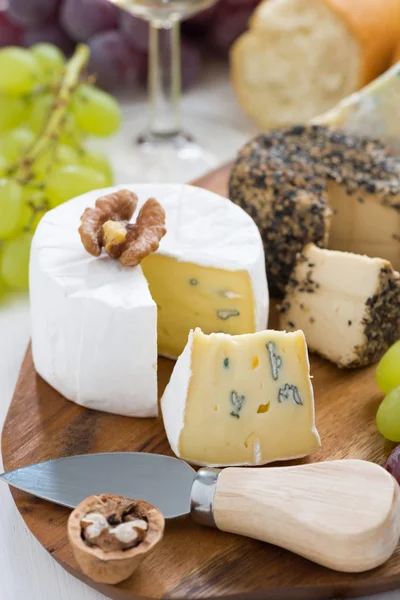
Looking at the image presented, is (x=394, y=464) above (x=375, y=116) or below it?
below

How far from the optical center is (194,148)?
287cm

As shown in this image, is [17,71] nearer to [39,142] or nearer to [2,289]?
[39,142]

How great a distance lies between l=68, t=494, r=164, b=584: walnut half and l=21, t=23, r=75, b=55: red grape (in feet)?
6.93

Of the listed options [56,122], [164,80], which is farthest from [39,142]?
[164,80]

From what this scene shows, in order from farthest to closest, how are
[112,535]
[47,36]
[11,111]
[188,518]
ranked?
[47,36]
[11,111]
[188,518]
[112,535]

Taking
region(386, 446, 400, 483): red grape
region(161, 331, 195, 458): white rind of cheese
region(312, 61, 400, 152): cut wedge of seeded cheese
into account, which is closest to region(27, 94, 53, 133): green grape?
region(312, 61, 400, 152): cut wedge of seeded cheese

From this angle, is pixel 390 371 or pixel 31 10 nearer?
→ pixel 390 371

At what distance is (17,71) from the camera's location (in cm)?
252

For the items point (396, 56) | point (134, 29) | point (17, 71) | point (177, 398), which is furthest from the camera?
point (134, 29)

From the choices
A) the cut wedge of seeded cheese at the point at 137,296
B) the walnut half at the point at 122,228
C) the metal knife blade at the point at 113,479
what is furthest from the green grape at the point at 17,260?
the metal knife blade at the point at 113,479

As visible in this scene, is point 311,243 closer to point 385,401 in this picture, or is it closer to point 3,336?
point 385,401

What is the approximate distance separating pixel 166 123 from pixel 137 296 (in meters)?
1.29

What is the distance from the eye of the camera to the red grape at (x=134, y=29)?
9.43ft

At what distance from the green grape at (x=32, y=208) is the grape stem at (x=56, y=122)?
1.5 inches
